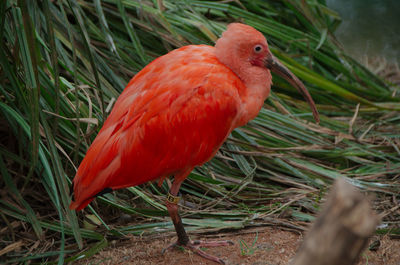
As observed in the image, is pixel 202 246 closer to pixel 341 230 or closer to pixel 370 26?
pixel 341 230

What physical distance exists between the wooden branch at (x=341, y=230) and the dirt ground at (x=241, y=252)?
1.74 meters

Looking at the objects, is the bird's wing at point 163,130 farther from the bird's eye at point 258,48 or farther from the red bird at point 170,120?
the bird's eye at point 258,48

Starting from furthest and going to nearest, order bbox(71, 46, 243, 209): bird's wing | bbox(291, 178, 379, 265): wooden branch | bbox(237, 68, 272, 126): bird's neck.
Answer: bbox(237, 68, 272, 126): bird's neck < bbox(71, 46, 243, 209): bird's wing < bbox(291, 178, 379, 265): wooden branch

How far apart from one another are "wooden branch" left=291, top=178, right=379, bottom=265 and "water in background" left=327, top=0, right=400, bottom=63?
19.3 feet

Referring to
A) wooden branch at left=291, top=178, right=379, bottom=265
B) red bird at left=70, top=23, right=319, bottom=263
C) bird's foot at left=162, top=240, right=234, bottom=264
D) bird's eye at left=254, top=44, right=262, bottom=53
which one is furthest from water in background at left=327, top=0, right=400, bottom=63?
wooden branch at left=291, top=178, right=379, bottom=265

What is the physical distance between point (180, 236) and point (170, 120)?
2.43 ft

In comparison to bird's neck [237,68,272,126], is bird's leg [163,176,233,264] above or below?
below

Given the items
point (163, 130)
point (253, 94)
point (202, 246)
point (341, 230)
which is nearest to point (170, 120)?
point (163, 130)

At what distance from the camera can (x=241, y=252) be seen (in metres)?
2.83

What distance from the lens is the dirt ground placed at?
9.07 feet

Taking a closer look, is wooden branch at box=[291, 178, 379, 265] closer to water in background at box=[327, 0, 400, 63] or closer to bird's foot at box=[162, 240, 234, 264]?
bird's foot at box=[162, 240, 234, 264]

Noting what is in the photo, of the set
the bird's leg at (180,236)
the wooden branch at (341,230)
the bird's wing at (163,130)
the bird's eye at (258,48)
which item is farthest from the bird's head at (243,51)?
the wooden branch at (341,230)

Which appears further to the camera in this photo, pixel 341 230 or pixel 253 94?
pixel 253 94

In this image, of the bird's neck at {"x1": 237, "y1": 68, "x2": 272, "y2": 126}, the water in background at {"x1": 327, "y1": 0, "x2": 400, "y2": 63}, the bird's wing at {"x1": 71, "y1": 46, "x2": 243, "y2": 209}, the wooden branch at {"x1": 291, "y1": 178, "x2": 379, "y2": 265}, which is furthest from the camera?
the water in background at {"x1": 327, "y1": 0, "x2": 400, "y2": 63}
